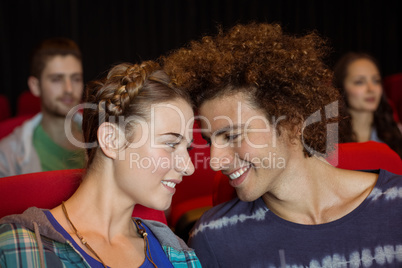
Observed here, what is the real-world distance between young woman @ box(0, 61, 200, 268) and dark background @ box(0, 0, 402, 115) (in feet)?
10.4

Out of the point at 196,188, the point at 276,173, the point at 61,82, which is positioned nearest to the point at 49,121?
the point at 61,82

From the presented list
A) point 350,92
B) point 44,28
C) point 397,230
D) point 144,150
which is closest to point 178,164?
point 144,150

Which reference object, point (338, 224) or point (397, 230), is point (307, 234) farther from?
point (397, 230)

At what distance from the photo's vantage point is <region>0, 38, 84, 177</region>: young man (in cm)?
261

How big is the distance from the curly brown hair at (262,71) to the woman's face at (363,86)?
173cm

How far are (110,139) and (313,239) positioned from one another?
66 cm

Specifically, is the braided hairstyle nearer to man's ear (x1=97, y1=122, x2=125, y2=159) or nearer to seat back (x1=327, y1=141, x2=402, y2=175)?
man's ear (x1=97, y1=122, x2=125, y2=159)

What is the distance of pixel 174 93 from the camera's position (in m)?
1.47

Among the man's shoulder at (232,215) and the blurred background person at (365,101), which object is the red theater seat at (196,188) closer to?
the man's shoulder at (232,215)

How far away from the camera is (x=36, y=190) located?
58.3 inches

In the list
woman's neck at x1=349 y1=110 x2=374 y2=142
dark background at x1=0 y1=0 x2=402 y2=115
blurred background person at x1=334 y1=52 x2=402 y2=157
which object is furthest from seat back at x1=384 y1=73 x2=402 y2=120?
woman's neck at x1=349 y1=110 x2=374 y2=142

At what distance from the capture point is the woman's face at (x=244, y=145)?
1551 millimetres

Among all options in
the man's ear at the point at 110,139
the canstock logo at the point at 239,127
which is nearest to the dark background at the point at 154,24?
the canstock logo at the point at 239,127

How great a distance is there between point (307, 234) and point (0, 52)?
3887mm
